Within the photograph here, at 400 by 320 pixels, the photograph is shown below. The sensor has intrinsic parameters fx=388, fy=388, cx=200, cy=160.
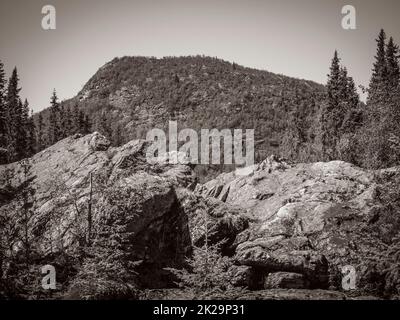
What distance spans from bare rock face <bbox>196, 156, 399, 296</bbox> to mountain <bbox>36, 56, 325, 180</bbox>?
37549 mm

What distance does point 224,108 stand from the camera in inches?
3482

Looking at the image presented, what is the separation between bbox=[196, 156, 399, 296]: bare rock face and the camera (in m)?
17.1

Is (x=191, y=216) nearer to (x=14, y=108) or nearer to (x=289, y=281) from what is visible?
(x=289, y=281)

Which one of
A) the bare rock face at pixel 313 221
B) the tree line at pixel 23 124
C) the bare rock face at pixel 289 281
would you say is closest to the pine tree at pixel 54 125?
the tree line at pixel 23 124

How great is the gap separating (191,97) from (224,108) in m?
13.3

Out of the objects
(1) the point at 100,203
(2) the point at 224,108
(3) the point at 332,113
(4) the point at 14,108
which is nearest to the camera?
(1) the point at 100,203

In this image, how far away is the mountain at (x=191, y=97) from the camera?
3046 inches

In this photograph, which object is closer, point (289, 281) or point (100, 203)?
point (289, 281)

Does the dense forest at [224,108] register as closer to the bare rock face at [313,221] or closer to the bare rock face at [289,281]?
the bare rock face at [313,221]

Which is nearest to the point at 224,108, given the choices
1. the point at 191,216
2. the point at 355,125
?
the point at 355,125

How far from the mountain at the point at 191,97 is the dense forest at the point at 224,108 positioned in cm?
26

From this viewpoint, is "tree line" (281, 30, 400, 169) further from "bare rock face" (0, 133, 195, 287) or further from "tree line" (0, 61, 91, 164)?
"tree line" (0, 61, 91, 164)

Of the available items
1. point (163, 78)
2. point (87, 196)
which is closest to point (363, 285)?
point (87, 196)
